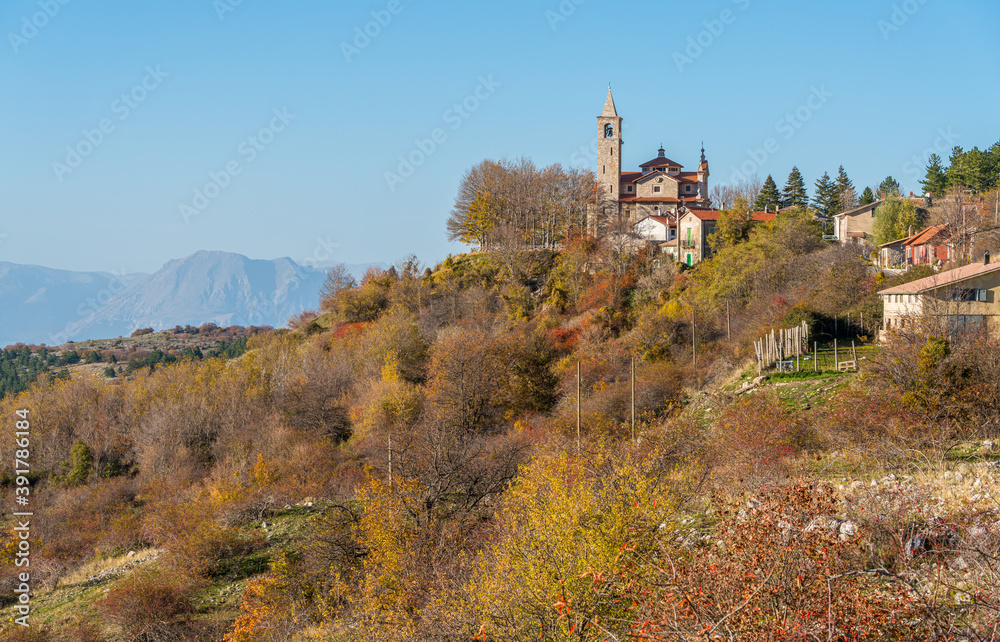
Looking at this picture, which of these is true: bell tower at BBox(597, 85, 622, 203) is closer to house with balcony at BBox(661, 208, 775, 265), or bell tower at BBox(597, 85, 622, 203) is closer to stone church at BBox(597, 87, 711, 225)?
stone church at BBox(597, 87, 711, 225)

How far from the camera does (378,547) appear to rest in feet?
58.0

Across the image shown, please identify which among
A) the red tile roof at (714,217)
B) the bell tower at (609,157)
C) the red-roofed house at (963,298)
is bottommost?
the red-roofed house at (963,298)

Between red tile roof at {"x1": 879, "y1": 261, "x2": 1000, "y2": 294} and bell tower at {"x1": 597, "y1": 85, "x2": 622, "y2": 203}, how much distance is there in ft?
112

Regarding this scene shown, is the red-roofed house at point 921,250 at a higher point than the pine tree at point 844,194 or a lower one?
lower

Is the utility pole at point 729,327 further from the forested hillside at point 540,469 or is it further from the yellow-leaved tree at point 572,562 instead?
the yellow-leaved tree at point 572,562

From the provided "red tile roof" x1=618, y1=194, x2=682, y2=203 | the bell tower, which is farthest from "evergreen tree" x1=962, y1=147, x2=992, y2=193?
the bell tower

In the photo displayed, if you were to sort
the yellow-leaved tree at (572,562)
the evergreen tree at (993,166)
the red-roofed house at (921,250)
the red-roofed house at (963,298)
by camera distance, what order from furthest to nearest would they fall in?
the evergreen tree at (993,166), the red-roofed house at (921,250), the red-roofed house at (963,298), the yellow-leaved tree at (572,562)

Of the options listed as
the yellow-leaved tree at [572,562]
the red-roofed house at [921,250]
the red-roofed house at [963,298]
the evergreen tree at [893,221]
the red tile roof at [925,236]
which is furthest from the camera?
the evergreen tree at [893,221]

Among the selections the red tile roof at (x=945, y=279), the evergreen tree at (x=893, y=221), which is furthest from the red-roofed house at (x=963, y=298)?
the evergreen tree at (x=893, y=221)

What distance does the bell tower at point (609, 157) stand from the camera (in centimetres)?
6097

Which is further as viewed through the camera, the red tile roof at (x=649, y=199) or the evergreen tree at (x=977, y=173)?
the red tile roof at (x=649, y=199)

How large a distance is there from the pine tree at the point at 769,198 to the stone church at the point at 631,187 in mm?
6599

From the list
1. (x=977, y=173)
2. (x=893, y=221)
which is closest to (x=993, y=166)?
(x=977, y=173)

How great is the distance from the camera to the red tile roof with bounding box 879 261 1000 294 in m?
26.9
